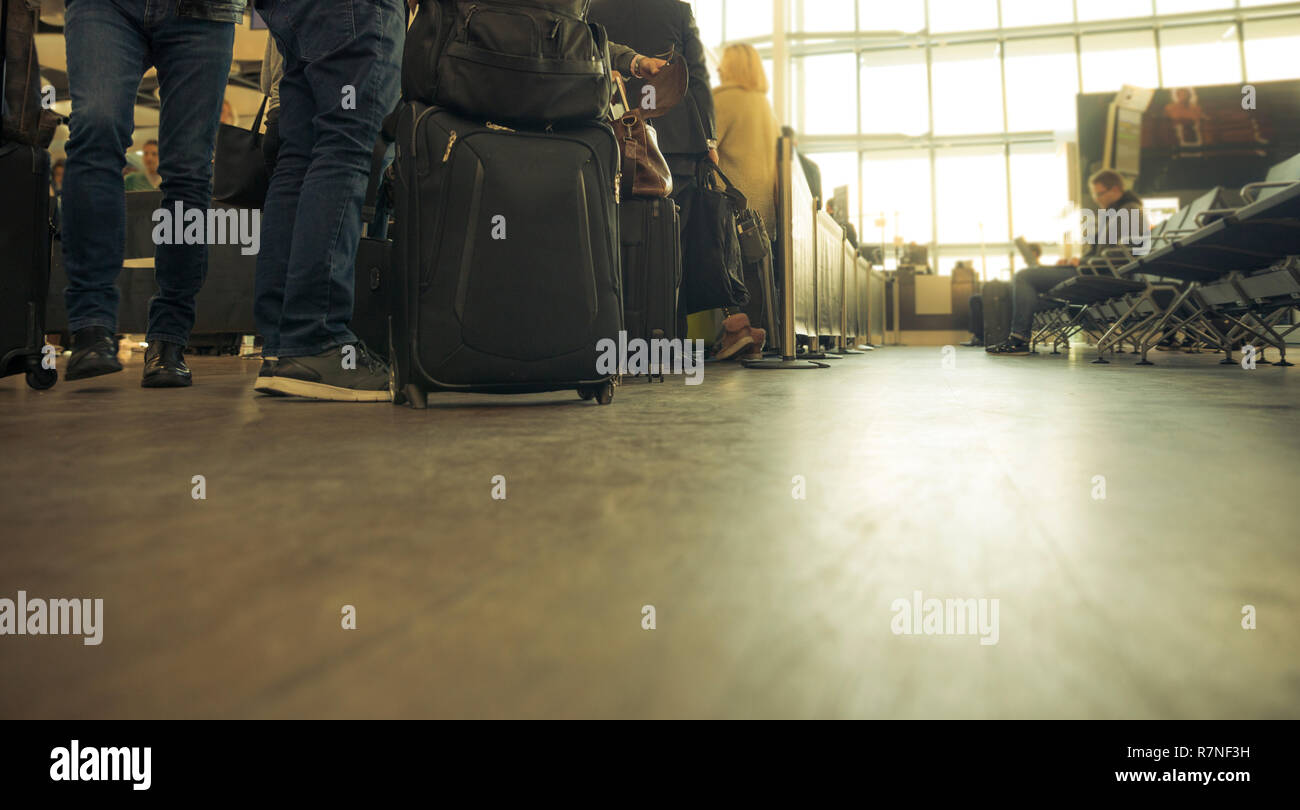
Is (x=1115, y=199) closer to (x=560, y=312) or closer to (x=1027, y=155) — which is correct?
(x=560, y=312)

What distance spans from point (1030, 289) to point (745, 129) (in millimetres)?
2896

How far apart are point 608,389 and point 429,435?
0.67 metres

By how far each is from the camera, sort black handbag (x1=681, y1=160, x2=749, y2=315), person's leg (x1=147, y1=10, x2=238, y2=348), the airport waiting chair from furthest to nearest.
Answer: black handbag (x1=681, y1=160, x2=749, y2=315) < the airport waiting chair < person's leg (x1=147, y1=10, x2=238, y2=348)

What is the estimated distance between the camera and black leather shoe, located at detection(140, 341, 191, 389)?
92.1 inches

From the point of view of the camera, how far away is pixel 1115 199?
614 cm

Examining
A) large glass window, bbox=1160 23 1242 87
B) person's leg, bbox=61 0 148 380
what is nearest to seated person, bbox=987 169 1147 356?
person's leg, bbox=61 0 148 380

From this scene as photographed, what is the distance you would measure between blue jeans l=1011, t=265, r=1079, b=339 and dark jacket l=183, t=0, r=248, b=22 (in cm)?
556

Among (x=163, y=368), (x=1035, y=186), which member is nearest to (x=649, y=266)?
(x=163, y=368)

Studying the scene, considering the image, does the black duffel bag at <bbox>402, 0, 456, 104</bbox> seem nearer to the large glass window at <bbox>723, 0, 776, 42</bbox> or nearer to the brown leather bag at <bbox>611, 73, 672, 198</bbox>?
the brown leather bag at <bbox>611, 73, 672, 198</bbox>

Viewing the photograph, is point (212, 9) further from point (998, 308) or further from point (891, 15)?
point (891, 15)

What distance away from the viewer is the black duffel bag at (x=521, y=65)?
1751 mm

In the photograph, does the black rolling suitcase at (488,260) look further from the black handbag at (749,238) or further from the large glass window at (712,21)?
the large glass window at (712,21)

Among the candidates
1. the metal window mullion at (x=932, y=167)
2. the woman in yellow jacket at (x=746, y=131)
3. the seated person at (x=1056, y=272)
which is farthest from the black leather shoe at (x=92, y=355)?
the metal window mullion at (x=932, y=167)
